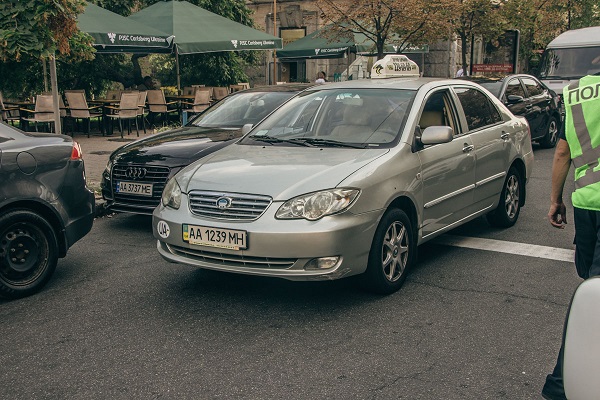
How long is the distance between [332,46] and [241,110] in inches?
491

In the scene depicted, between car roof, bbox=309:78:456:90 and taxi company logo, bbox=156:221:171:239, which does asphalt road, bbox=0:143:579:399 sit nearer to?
taxi company logo, bbox=156:221:171:239

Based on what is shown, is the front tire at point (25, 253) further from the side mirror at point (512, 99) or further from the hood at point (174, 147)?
the side mirror at point (512, 99)

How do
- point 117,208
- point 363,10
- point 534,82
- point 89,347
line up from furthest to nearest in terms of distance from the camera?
point 363,10 → point 534,82 → point 117,208 → point 89,347

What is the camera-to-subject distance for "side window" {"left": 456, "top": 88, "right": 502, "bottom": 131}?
6.65 metres

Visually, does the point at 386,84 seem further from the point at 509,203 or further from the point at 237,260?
the point at 237,260

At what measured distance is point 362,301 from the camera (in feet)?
16.7

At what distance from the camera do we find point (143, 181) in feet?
24.5

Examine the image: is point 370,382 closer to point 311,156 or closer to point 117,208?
point 311,156

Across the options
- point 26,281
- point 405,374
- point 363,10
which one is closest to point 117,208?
point 26,281

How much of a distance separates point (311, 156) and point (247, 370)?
77.4 inches

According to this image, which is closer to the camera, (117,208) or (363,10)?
(117,208)

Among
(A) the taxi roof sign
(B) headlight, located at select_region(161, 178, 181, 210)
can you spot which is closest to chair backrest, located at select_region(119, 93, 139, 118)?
(A) the taxi roof sign

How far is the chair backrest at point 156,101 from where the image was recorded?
17156 mm

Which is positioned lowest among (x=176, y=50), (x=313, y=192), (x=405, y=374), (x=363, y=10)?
(x=405, y=374)
